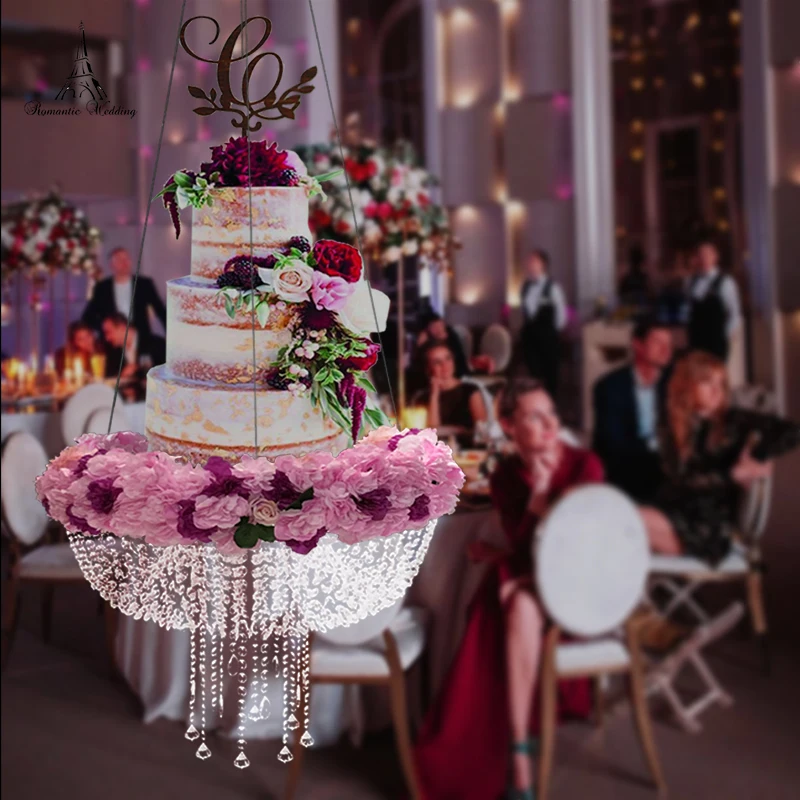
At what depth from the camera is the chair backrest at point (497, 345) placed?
5.98 metres

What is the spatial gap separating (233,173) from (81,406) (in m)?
4.70

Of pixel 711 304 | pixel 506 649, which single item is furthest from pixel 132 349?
pixel 711 304

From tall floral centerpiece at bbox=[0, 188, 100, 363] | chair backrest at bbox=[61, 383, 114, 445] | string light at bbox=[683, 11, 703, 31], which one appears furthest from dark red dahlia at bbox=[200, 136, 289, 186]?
string light at bbox=[683, 11, 703, 31]

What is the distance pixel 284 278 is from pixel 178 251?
6.43 metres

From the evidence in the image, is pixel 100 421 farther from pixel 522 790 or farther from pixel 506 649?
pixel 522 790

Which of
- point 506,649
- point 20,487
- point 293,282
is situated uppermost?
point 293,282

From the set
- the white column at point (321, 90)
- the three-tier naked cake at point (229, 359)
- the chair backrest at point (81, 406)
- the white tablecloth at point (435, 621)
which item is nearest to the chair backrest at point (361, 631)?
the white tablecloth at point (435, 621)

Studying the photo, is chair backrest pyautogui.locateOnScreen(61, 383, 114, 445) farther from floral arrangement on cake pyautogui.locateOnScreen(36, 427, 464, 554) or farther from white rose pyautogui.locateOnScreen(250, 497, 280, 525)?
white rose pyautogui.locateOnScreen(250, 497, 280, 525)

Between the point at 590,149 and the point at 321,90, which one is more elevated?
the point at 321,90

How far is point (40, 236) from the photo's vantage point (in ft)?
22.7

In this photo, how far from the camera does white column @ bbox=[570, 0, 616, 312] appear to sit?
10.8 meters

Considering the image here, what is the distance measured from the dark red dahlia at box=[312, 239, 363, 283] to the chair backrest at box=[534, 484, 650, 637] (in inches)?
74.1

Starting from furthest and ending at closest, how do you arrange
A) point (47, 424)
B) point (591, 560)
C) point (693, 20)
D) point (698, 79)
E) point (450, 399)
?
point (698, 79) < point (693, 20) < point (47, 424) < point (450, 399) < point (591, 560)

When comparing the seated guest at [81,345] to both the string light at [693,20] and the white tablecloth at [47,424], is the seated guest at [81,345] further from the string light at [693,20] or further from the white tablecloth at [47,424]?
the string light at [693,20]
